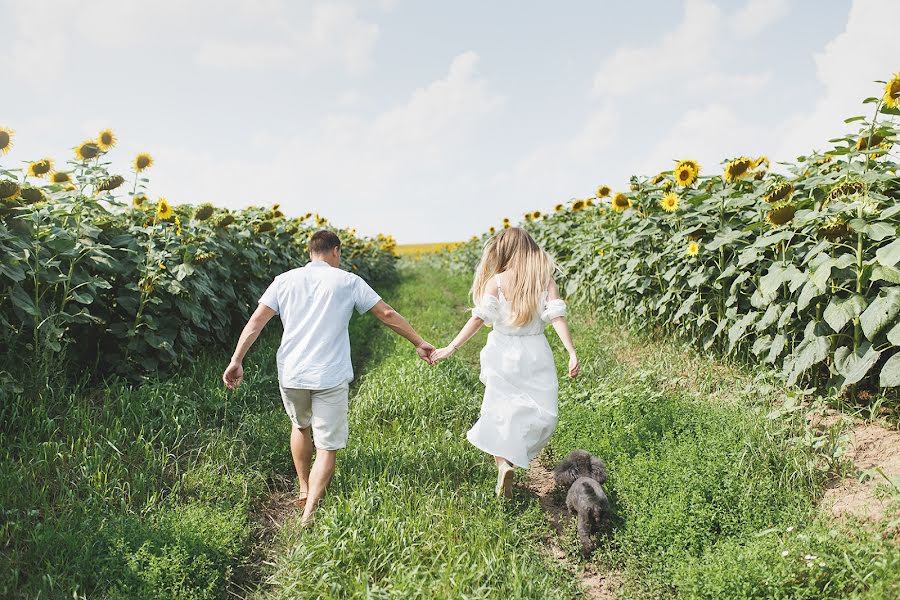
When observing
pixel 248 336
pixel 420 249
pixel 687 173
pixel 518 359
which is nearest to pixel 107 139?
pixel 248 336

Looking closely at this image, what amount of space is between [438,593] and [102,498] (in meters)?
2.14

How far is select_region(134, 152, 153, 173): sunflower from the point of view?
5543 millimetres

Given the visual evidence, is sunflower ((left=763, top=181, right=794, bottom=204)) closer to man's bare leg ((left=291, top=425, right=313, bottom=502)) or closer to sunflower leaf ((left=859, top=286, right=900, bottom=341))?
sunflower leaf ((left=859, top=286, right=900, bottom=341))

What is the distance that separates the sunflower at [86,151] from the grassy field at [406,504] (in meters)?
1.99

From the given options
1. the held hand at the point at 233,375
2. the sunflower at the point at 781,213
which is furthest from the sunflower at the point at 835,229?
the held hand at the point at 233,375

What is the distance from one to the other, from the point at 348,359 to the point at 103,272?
2647 millimetres

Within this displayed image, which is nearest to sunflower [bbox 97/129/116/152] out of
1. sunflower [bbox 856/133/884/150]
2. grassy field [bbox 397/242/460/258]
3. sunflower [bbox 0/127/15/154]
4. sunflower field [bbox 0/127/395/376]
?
sunflower field [bbox 0/127/395/376]

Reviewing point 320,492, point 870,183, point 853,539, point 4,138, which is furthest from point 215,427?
point 870,183

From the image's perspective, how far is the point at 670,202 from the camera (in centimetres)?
645

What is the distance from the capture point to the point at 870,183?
4.34 m

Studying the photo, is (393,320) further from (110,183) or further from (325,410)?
(110,183)

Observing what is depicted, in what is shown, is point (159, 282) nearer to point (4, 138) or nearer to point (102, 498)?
point (4, 138)

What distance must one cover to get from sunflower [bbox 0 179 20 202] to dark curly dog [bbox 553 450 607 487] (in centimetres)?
406

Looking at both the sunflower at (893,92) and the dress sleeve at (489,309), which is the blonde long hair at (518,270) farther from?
the sunflower at (893,92)
